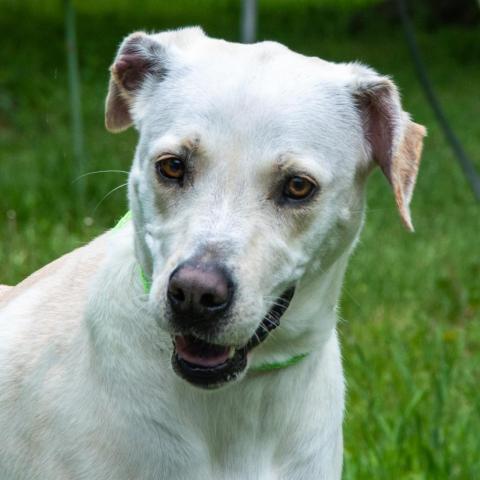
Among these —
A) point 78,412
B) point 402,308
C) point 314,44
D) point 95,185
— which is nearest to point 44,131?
point 95,185

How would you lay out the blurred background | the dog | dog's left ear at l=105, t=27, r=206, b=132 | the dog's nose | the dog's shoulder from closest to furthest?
1. the dog's nose
2. the dog
3. dog's left ear at l=105, t=27, r=206, b=132
4. the dog's shoulder
5. the blurred background

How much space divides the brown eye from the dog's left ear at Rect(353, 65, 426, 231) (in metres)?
0.27

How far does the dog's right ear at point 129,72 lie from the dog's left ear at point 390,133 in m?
0.55

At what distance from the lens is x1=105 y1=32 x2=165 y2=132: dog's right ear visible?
11.0 feet

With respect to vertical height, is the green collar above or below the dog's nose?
below

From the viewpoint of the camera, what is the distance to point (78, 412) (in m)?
3.13

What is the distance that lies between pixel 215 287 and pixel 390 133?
0.77m

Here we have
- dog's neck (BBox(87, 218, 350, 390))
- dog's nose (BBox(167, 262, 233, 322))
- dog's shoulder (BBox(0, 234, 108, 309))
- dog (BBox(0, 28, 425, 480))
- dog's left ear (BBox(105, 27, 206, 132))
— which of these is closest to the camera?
dog's nose (BBox(167, 262, 233, 322))

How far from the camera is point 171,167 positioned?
3041mm

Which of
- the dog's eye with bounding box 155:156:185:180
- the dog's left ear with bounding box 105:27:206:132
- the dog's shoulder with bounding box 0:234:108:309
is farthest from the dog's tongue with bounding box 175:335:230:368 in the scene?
the dog's left ear with bounding box 105:27:206:132

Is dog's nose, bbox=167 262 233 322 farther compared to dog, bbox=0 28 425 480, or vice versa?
dog, bbox=0 28 425 480

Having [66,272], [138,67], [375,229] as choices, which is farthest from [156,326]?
[375,229]

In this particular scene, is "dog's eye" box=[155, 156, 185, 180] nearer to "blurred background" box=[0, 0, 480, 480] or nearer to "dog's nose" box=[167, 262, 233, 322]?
"dog's nose" box=[167, 262, 233, 322]

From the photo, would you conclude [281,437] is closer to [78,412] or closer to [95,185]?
[78,412]
